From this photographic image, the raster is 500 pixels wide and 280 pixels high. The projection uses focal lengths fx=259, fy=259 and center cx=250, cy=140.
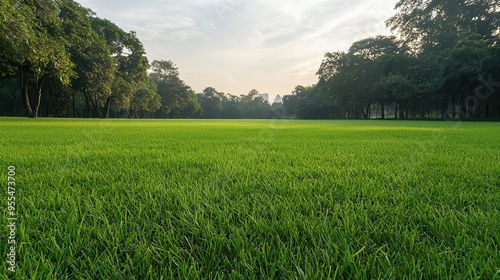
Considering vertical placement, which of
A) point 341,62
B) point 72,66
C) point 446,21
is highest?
point 446,21

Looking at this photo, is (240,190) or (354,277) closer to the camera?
(354,277)

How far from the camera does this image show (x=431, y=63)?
2939cm

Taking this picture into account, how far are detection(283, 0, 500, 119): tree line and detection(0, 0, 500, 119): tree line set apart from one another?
4.0 inches

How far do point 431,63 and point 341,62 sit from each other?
1643 cm

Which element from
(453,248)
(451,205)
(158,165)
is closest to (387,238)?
(453,248)

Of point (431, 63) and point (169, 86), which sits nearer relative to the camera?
point (431, 63)

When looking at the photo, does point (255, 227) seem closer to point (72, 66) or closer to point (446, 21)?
point (72, 66)

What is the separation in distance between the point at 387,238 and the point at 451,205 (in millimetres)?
610

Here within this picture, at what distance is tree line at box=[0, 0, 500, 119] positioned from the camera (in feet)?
46.4

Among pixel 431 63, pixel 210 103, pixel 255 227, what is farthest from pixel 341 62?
pixel 210 103

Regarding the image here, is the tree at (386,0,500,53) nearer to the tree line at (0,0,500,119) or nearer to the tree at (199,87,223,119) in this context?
the tree line at (0,0,500,119)

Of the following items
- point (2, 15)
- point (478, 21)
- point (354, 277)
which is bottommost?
point (354, 277)

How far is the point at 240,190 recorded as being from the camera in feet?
5.26

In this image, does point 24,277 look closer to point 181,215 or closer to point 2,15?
point 181,215
